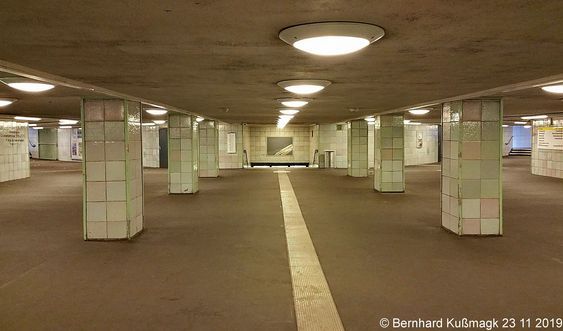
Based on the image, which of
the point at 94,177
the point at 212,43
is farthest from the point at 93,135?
the point at 212,43

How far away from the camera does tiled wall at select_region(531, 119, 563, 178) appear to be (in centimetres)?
1775

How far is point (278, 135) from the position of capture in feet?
101

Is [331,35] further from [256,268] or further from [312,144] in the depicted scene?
[312,144]

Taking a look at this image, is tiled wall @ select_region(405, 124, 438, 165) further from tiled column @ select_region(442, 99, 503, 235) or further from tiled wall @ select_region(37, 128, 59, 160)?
tiled wall @ select_region(37, 128, 59, 160)

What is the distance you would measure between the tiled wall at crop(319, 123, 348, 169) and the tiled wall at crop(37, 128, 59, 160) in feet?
70.4

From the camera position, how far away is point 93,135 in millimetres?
7391

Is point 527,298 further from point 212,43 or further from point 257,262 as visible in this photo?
point 212,43

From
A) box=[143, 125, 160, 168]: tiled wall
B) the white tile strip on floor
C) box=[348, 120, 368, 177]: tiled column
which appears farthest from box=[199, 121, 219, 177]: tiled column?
the white tile strip on floor

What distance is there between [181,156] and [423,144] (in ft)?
58.8

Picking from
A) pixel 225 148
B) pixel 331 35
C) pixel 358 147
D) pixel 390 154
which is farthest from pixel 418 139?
pixel 331 35

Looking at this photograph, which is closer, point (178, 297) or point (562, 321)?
point (562, 321)

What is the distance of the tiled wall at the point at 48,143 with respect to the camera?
3397 cm

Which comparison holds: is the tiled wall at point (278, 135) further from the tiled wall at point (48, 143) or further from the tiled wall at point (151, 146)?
the tiled wall at point (48, 143)

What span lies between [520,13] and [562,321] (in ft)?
9.80
